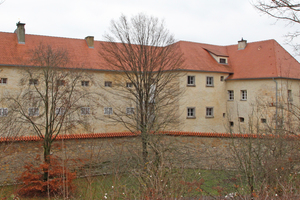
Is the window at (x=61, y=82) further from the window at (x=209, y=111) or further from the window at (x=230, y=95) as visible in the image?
the window at (x=230, y=95)

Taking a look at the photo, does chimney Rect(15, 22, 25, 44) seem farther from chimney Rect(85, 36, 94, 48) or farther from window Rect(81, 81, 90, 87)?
window Rect(81, 81, 90, 87)

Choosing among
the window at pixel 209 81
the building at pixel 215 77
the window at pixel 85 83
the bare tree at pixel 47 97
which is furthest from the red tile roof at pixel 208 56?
the bare tree at pixel 47 97

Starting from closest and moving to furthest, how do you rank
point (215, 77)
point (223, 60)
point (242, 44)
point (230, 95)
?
point (215, 77), point (230, 95), point (223, 60), point (242, 44)


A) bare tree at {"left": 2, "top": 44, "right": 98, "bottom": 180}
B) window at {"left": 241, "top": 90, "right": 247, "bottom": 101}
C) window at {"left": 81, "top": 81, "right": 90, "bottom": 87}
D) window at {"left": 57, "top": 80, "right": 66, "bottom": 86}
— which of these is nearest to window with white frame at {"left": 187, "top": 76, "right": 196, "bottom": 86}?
window at {"left": 241, "top": 90, "right": 247, "bottom": 101}

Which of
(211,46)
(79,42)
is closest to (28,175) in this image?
(79,42)

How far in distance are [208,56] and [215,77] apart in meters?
2.21

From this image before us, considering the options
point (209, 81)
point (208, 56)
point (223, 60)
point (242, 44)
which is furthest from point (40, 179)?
point (242, 44)

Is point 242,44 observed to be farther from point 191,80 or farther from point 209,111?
point 209,111

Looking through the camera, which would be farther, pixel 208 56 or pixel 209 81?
pixel 208 56

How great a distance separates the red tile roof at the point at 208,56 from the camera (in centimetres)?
2128

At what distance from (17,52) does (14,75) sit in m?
1.94

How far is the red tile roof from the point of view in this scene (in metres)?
21.3

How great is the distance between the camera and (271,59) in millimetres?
22625

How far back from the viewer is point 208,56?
24953mm
